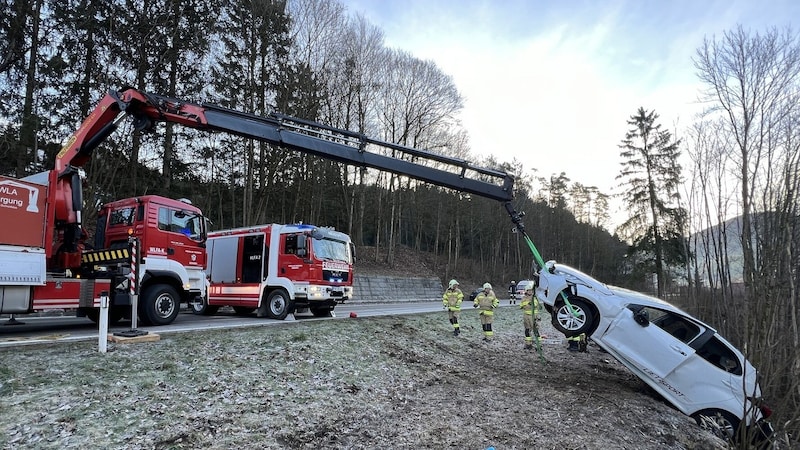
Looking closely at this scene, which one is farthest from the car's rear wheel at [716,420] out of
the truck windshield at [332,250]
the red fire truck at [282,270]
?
the truck windshield at [332,250]

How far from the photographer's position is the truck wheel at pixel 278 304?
13.3m

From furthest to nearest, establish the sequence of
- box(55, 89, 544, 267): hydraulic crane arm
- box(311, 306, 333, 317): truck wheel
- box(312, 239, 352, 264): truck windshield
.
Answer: box(311, 306, 333, 317): truck wheel
box(312, 239, 352, 264): truck windshield
box(55, 89, 544, 267): hydraulic crane arm

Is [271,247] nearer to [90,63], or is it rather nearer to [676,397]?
[676,397]

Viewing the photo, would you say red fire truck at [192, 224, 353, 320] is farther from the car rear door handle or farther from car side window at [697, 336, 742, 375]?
car side window at [697, 336, 742, 375]

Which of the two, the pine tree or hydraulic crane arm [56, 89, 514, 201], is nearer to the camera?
hydraulic crane arm [56, 89, 514, 201]

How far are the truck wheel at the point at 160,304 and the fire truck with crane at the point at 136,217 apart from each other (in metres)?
0.02

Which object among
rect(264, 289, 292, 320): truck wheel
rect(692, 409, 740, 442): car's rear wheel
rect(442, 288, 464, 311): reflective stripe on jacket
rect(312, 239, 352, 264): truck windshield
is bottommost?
rect(692, 409, 740, 442): car's rear wheel

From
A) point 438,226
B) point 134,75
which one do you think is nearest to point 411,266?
point 438,226

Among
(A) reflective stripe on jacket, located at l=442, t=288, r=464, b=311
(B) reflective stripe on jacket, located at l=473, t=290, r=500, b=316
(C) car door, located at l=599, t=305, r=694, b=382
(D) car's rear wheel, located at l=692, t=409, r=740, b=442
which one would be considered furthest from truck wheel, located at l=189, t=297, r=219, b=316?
(D) car's rear wheel, located at l=692, t=409, r=740, b=442

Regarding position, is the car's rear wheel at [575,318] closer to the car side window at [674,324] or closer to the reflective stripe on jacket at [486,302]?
the car side window at [674,324]

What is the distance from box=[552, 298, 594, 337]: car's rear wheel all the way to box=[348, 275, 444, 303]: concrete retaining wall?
1867 centimetres

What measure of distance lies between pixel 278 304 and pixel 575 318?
8.57 metres

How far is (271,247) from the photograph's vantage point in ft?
45.2

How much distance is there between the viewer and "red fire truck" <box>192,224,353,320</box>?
13.2 metres
